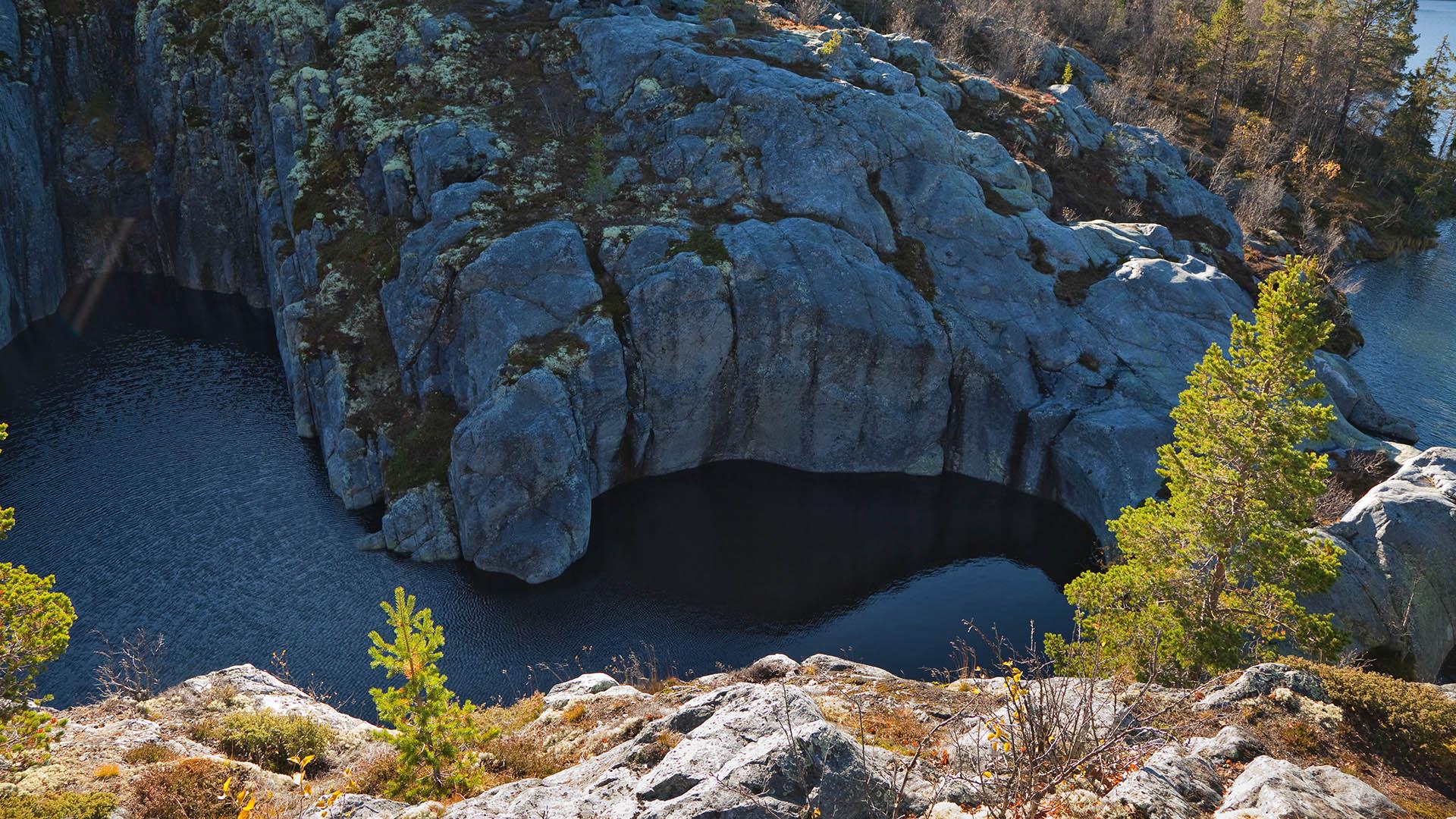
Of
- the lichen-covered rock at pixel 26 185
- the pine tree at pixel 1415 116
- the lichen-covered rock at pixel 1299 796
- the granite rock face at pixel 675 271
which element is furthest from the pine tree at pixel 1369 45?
the lichen-covered rock at pixel 26 185

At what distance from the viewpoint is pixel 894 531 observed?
47.9m

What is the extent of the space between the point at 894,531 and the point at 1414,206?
9289cm

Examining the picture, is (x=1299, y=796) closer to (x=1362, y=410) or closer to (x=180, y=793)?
(x=180, y=793)

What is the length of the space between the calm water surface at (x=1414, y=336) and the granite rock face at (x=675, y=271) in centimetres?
993

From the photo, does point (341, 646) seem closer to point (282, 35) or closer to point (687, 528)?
point (687, 528)

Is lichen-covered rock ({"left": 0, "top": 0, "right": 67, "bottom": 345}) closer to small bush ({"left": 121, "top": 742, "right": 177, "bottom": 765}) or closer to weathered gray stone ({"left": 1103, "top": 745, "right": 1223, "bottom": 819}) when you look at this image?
small bush ({"left": 121, "top": 742, "right": 177, "bottom": 765})

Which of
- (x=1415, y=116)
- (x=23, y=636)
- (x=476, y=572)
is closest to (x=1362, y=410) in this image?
(x=476, y=572)

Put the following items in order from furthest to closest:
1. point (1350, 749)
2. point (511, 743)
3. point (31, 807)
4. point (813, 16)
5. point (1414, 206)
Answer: point (1414, 206) → point (813, 16) → point (511, 743) → point (1350, 749) → point (31, 807)

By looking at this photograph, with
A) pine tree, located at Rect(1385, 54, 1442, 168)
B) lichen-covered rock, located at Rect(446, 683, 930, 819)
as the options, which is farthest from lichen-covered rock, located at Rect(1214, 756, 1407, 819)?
pine tree, located at Rect(1385, 54, 1442, 168)

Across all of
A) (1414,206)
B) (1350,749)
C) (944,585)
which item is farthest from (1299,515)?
(1414,206)

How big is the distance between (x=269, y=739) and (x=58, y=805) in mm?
5526

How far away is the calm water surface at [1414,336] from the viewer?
190 ft

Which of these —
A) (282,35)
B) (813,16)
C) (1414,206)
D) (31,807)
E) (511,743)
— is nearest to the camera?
(31,807)

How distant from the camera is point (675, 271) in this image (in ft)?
165
